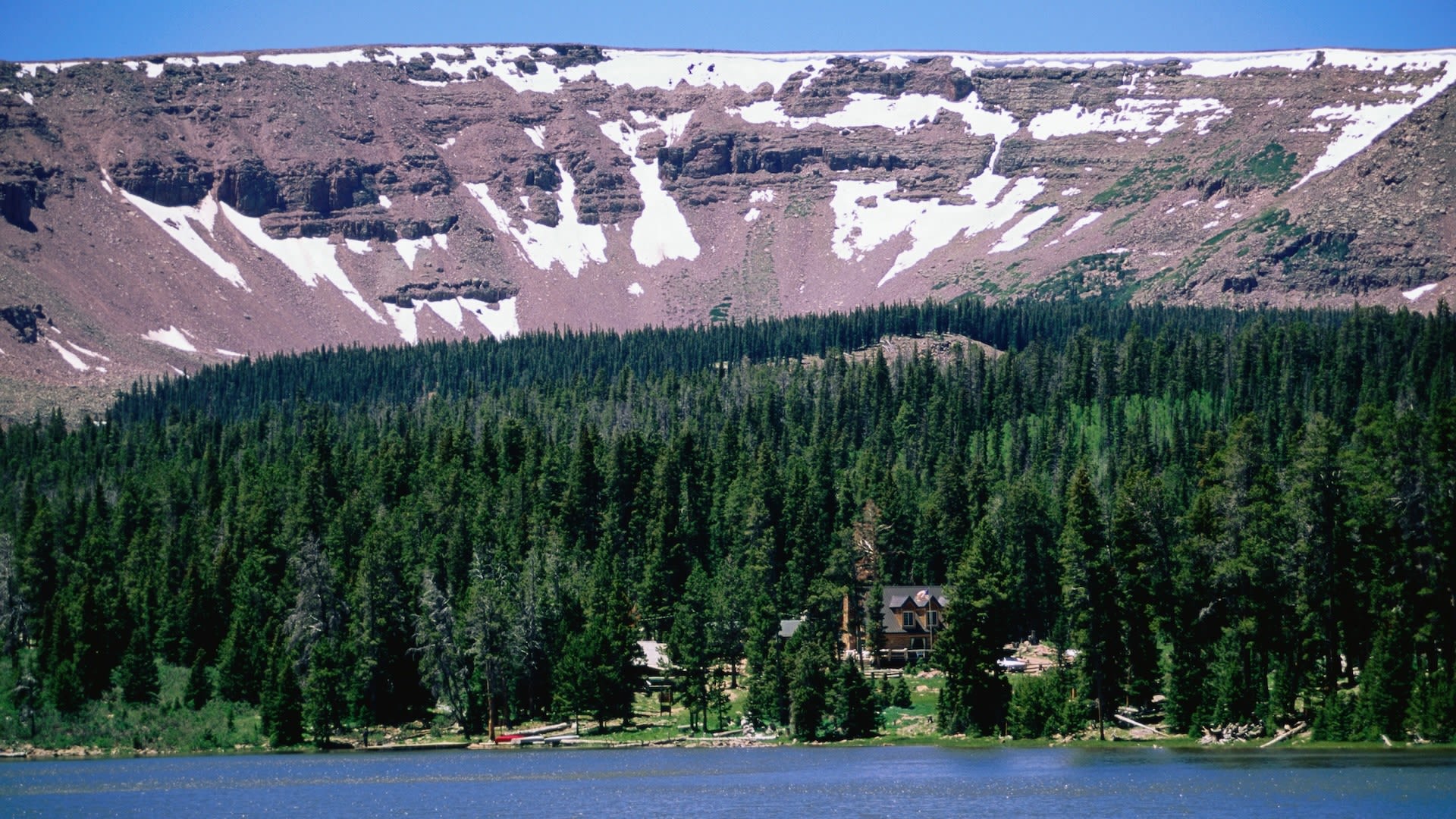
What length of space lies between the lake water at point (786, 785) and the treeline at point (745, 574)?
6084 millimetres

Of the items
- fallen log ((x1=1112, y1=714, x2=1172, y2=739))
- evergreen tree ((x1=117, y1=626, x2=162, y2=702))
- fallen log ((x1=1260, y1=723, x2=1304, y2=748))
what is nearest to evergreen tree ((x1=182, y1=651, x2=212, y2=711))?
evergreen tree ((x1=117, y1=626, x2=162, y2=702))

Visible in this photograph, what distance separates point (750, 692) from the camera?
9800 centimetres

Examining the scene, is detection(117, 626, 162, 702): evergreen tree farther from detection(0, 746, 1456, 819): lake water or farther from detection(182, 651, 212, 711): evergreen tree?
detection(0, 746, 1456, 819): lake water

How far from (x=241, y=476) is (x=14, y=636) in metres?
39.2

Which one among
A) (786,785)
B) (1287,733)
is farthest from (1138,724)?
(786,785)

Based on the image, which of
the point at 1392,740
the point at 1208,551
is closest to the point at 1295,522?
the point at 1208,551

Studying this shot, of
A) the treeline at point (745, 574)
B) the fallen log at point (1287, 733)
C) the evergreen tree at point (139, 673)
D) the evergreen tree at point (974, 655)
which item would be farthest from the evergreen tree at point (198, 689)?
the fallen log at point (1287, 733)

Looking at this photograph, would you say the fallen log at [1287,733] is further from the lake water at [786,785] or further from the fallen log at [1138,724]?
the fallen log at [1138,724]

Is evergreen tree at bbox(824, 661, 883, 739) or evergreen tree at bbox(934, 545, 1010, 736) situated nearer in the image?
evergreen tree at bbox(934, 545, 1010, 736)

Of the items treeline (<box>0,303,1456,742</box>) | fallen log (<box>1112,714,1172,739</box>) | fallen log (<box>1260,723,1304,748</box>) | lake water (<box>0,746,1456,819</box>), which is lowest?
lake water (<box>0,746,1456,819</box>)

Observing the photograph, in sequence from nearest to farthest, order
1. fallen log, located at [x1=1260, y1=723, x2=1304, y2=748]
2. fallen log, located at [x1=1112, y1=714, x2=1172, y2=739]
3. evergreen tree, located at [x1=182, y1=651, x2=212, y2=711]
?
fallen log, located at [x1=1260, y1=723, x2=1304, y2=748]
fallen log, located at [x1=1112, y1=714, x2=1172, y2=739]
evergreen tree, located at [x1=182, y1=651, x2=212, y2=711]

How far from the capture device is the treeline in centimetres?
8262

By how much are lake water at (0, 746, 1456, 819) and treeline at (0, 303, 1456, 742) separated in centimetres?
608

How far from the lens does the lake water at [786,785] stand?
62.5 meters
